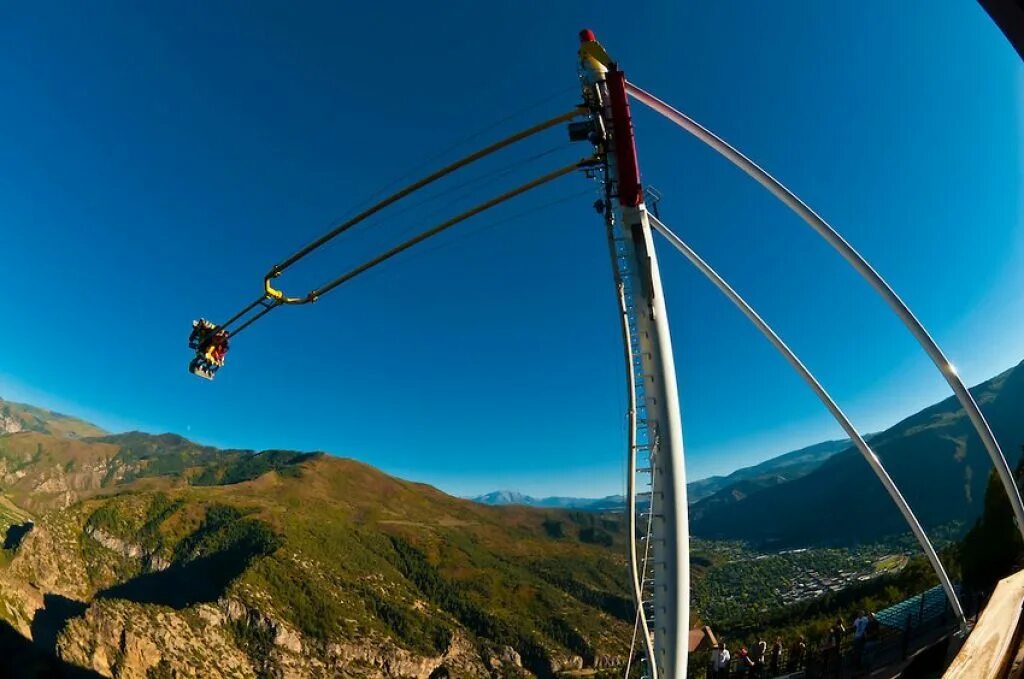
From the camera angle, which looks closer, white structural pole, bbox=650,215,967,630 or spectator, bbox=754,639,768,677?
white structural pole, bbox=650,215,967,630

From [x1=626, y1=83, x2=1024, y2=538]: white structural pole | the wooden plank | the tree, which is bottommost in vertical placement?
the tree

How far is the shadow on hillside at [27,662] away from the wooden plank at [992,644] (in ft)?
780

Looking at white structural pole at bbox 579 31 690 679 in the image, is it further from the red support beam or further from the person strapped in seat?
the person strapped in seat

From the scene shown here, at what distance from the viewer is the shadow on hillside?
6295 inches

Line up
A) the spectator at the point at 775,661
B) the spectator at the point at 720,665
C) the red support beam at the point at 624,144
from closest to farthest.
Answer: the red support beam at the point at 624,144
the spectator at the point at 720,665
the spectator at the point at 775,661

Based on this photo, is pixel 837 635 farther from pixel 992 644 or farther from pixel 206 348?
pixel 206 348

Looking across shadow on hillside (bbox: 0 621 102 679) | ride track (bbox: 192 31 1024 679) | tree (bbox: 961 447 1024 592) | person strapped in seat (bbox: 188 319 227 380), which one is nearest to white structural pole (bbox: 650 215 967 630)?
ride track (bbox: 192 31 1024 679)

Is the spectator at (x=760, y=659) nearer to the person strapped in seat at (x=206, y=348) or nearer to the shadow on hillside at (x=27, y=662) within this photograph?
the person strapped in seat at (x=206, y=348)

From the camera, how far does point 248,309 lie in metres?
21.6

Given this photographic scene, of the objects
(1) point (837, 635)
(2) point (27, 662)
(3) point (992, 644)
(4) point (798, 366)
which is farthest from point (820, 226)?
(2) point (27, 662)

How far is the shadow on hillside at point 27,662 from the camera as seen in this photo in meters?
160

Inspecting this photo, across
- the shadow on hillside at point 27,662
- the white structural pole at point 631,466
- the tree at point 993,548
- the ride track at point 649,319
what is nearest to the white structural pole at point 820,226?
the ride track at point 649,319

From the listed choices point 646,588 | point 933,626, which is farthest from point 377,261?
point 933,626

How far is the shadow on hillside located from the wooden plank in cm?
23759
